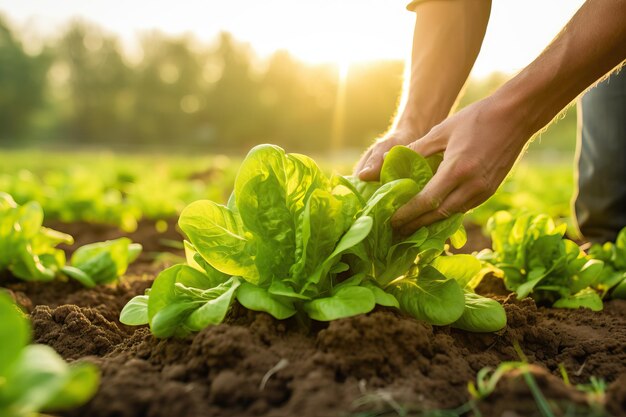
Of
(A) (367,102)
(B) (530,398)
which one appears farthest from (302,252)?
(A) (367,102)

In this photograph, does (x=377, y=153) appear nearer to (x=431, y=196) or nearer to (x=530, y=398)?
(x=431, y=196)

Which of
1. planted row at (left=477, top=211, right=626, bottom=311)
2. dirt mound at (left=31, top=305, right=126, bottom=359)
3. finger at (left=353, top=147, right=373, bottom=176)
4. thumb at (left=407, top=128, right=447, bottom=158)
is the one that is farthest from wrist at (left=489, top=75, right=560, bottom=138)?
dirt mound at (left=31, top=305, right=126, bottom=359)

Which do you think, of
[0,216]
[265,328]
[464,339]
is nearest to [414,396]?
[265,328]

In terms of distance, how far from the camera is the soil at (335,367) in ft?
4.75

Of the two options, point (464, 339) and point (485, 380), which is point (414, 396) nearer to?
point (485, 380)

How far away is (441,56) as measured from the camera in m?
2.69

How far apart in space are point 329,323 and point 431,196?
506mm

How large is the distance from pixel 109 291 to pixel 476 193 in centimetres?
194

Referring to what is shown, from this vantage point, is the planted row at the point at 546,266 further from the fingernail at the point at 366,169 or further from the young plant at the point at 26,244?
the young plant at the point at 26,244

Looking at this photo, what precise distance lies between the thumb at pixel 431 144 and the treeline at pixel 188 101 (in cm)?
4385

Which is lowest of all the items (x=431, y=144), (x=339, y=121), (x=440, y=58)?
(x=339, y=121)

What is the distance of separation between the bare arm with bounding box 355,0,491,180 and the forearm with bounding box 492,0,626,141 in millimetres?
657

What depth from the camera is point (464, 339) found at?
6.81 ft

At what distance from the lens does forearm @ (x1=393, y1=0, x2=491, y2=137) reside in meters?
2.67
